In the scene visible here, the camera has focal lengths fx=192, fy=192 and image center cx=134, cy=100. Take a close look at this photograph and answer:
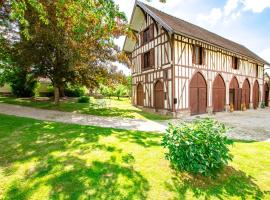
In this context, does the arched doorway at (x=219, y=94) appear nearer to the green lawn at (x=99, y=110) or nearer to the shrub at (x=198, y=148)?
the green lawn at (x=99, y=110)

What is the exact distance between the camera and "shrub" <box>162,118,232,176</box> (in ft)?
13.0

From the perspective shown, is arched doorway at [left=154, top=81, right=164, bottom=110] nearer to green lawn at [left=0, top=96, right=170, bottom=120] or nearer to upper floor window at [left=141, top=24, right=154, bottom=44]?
green lawn at [left=0, top=96, right=170, bottom=120]

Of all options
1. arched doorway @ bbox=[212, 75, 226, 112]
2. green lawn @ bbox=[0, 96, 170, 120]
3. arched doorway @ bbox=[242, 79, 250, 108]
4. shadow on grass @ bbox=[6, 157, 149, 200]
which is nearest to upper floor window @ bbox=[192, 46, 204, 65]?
arched doorway @ bbox=[212, 75, 226, 112]

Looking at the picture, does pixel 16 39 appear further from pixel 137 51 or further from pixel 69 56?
pixel 137 51

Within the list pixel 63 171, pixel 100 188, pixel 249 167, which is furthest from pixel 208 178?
pixel 63 171

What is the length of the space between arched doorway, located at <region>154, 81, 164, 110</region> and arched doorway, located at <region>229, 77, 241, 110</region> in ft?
26.9

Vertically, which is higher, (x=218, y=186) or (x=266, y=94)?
(x=266, y=94)

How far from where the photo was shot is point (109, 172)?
4.17 metres

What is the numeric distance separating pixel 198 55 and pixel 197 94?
2998 millimetres

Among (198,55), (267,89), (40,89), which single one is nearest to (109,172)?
(198,55)

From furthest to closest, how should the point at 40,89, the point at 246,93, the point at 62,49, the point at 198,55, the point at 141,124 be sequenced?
1. the point at 40,89
2. the point at 246,93
3. the point at 198,55
4. the point at 62,49
5. the point at 141,124

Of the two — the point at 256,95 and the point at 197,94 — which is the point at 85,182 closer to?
the point at 197,94

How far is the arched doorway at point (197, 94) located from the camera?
1409 cm

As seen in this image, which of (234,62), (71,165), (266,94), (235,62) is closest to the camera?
(71,165)
